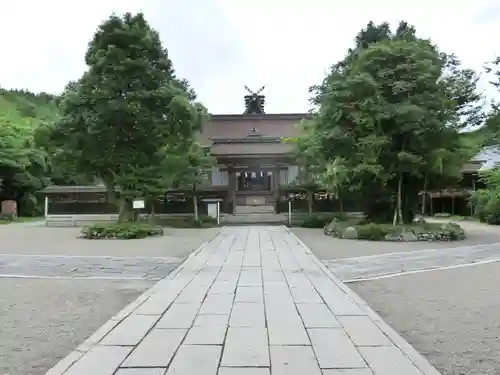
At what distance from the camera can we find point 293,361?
3.62 m

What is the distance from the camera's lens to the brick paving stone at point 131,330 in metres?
4.15

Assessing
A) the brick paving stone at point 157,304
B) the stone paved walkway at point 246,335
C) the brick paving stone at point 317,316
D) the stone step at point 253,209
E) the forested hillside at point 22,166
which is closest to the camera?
the stone paved walkway at point 246,335

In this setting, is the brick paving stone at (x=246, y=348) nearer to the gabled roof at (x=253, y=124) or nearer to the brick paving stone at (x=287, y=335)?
the brick paving stone at (x=287, y=335)

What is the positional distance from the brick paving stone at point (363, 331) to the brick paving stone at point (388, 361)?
0.47 feet

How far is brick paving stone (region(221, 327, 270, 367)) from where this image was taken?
3.60 m

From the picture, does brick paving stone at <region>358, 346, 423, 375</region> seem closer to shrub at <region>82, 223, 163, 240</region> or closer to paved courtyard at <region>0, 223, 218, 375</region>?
paved courtyard at <region>0, 223, 218, 375</region>

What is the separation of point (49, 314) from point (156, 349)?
2.17 m

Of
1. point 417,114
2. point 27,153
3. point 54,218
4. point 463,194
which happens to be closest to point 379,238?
point 417,114

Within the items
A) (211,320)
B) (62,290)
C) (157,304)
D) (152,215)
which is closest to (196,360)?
(211,320)

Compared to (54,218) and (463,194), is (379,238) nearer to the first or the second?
(463,194)

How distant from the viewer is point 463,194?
28703 millimetres

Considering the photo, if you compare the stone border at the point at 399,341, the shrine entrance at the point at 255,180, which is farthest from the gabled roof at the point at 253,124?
the stone border at the point at 399,341

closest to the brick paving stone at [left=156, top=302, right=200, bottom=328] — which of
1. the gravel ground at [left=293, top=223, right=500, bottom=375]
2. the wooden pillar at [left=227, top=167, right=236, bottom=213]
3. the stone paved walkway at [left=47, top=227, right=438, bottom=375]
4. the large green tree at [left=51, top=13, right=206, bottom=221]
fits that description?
the stone paved walkway at [left=47, top=227, right=438, bottom=375]

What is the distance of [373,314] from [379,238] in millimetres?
10179
